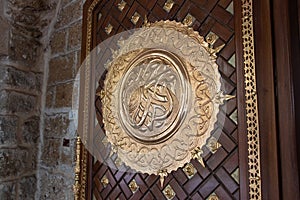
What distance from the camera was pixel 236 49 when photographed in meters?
0.81

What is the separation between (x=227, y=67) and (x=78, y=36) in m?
0.80

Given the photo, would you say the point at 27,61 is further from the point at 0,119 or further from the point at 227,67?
the point at 227,67

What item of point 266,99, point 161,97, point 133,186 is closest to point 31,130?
point 133,186

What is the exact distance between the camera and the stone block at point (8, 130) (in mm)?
1354

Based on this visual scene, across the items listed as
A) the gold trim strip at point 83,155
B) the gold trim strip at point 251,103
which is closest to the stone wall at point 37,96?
the gold trim strip at point 83,155

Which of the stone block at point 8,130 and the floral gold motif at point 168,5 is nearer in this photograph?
the floral gold motif at point 168,5

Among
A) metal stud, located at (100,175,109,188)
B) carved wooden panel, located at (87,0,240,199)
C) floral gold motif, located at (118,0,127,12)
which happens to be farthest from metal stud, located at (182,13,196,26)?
metal stud, located at (100,175,109,188)

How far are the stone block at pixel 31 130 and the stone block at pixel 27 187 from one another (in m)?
0.17

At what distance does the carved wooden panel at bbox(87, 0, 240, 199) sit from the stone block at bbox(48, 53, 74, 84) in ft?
1.11

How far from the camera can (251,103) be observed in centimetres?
77

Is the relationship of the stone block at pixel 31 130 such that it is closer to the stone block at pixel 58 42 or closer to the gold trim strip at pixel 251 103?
the stone block at pixel 58 42

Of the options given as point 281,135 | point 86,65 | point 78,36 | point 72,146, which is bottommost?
point 72,146

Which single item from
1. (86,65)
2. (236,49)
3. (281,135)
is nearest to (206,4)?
(236,49)

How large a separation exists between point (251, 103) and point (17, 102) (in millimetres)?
1058
